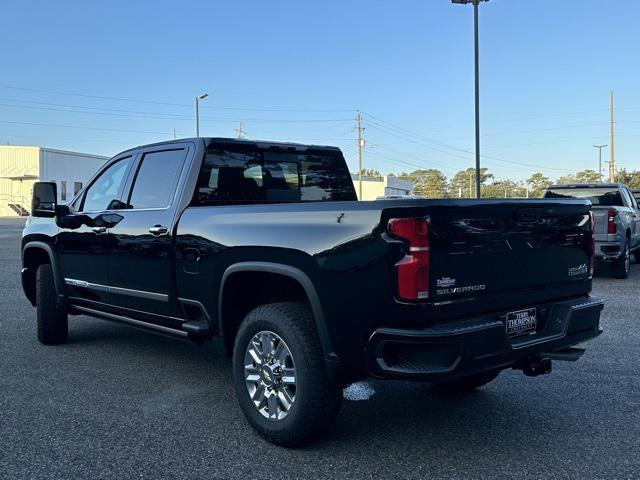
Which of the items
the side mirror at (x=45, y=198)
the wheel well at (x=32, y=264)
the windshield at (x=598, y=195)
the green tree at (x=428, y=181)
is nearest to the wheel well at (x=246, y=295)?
the side mirror at (x=45, y=198)

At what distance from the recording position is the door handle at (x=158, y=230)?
178 inches

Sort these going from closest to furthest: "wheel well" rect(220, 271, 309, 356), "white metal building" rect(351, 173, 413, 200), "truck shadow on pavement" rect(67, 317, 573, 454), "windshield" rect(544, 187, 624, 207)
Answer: "truck shadow on pavement" rect(67, 317, 573, 454)
"wheel well" rect(220, 271, 309, 356)
"windshield" rect(544, 187, 624, 207)
"white metal building" rect(351, 173, 413, 200)

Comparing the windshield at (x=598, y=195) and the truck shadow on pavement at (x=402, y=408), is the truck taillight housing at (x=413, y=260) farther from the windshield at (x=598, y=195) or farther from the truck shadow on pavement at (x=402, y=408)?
the windshield at (x=598, y=195)

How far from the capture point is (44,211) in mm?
5801

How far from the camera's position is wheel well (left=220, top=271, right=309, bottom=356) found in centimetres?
389

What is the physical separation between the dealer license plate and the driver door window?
3427 millimetres

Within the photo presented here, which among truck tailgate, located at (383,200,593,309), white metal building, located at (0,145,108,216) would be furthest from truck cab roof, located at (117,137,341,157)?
white metal building, located at (0,145,108,216)

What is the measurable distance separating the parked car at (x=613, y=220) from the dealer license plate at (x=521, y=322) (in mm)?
7320

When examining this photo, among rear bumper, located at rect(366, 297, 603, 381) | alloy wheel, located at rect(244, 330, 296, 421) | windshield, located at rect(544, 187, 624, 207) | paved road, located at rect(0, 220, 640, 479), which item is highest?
windshield, located at rect(544, 187, 624, 207)

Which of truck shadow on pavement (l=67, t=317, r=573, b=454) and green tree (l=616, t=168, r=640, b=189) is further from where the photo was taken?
green tree (l=616, t=168, r=640, b=189)

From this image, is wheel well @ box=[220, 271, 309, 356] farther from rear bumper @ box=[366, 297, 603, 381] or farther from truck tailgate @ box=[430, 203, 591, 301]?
truck tailgate @ box=[430, 203, 591, 301]

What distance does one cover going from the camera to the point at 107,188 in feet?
18.3

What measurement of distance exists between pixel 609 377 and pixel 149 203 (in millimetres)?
3949

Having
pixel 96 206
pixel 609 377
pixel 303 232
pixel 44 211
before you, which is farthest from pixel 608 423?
pixel 44 211
